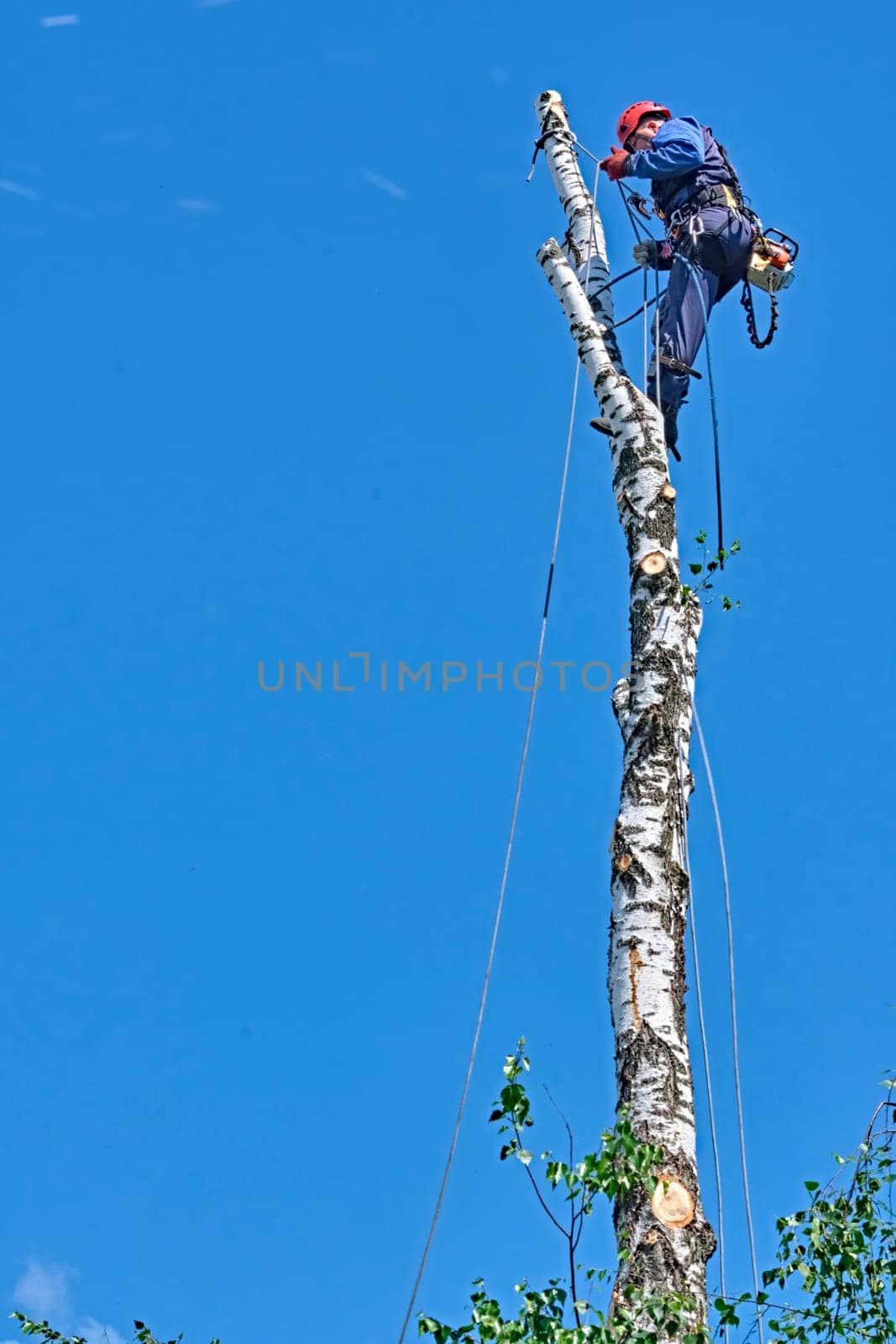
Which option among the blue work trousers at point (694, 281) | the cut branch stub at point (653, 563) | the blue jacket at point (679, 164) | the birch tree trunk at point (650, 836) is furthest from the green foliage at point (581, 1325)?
the blue jacket at point (679, 164)

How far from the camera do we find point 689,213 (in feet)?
18.1

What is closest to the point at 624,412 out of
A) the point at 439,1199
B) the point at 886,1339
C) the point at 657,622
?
the point at 657,622

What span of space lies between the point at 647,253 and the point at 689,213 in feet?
0.91

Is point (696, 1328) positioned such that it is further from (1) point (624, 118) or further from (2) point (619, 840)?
(1) point (624, 118)

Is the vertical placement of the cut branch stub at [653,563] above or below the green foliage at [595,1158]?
above

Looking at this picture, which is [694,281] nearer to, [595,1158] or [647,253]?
[647,253]

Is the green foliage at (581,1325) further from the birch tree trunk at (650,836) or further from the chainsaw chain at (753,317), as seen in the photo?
the chainsaw chain at (753,317)

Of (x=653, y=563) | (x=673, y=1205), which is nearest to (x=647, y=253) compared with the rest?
(x=653, y=563)

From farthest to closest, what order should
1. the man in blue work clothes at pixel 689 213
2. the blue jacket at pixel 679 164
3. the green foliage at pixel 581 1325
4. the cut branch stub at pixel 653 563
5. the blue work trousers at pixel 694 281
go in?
the blue jacket at pixel 679 164, the man in blue work clothes at pixel 689 213, the blue work trousers at pixel 694 281, the cut branch stub at pixel 653 563, the green foliage at pixel 581 1325

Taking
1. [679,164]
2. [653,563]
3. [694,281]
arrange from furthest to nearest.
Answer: [679,164]
[694,281]
[653,563]

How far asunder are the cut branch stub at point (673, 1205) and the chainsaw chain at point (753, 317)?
3720 millimetres

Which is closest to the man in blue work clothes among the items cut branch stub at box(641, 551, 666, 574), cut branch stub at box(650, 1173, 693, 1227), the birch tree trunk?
the birch tree trunk

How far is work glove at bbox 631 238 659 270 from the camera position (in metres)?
5.41

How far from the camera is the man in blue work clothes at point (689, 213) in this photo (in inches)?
206
